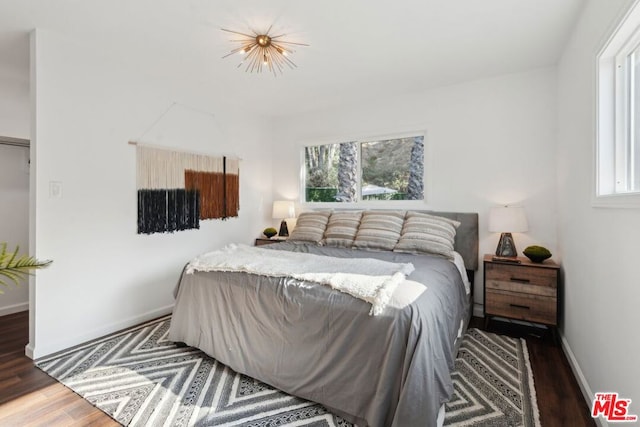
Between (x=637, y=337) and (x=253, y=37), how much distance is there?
9.17ft

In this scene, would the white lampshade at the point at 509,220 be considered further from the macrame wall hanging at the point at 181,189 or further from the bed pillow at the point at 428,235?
the macrame wall hanging at the point at 181,189

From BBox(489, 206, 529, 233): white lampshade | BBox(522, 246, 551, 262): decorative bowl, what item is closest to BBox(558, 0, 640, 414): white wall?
BBox(522, 246, 551, 262): decorative bowl

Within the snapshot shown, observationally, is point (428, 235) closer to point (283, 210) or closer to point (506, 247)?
point (506, 247)

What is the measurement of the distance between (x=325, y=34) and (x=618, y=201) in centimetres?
205

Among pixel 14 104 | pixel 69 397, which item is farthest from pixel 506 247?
pixel 14 104

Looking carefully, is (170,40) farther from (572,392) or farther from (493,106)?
(572,392)

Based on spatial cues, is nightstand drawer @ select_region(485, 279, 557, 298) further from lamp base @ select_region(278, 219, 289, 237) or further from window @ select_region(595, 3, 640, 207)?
lamp base @ select_region(278, 219, 289, 237)

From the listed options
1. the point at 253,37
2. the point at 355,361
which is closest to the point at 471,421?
the point at 355,361

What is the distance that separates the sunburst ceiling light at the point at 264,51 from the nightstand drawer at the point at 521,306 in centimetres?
265

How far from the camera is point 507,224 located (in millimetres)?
2834

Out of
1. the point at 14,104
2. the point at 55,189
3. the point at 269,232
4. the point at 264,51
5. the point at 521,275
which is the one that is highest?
the point at 264,51

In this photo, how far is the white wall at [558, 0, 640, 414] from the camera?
1.41 meters

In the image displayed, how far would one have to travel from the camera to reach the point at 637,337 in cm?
133

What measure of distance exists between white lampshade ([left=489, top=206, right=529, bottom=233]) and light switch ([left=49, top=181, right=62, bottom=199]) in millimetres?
3581
